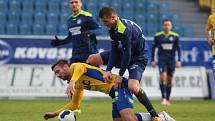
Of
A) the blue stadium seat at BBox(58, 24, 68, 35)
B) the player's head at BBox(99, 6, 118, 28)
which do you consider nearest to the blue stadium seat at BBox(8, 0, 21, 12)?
the blue stadium seat at BBox(58, 24, 68, 35)

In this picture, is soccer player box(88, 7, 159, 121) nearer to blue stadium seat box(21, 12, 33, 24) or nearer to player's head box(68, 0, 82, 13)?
player's head box(68, 0, 82, 13)

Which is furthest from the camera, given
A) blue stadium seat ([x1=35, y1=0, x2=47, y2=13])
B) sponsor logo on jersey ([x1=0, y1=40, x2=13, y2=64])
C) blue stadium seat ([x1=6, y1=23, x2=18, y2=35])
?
blue stadium seat ([x1=35, y1=0, x2=47, y2=13])

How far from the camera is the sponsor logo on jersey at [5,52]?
768 inches

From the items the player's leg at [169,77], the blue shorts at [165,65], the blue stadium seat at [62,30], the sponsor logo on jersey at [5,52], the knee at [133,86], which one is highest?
the knee at [133,86]

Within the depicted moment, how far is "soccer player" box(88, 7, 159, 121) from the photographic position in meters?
8.73

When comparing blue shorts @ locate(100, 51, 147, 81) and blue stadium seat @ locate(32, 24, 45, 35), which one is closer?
blue shorts @ locate(100, 51, 147, 81)

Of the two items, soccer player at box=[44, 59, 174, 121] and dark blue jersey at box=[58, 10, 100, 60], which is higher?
dark blue jersey at box=[58, 10, 100, 60]

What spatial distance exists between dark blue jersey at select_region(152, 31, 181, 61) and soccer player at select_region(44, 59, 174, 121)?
325 inches

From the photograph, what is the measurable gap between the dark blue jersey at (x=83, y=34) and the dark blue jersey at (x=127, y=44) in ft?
8.59

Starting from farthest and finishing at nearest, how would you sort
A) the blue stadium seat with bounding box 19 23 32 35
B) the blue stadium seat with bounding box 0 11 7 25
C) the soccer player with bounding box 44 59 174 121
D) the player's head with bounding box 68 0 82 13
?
the blue stadium seat with bounding box 0 11 7 25, the blue stadium seat with bounding box 19 23 32 35, the player's head with bounding box 68 0 82 13, the soccer player with bounding box 44 59 174 121

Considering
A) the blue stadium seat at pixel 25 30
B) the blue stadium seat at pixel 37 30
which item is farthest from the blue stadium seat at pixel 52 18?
the blue stadium seat at pixel 25 30

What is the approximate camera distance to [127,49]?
8734 millimetres

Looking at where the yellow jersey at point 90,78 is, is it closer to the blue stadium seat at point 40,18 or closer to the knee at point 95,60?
the knee at point 95,60

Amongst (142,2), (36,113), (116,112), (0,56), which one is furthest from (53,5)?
(116,112)
